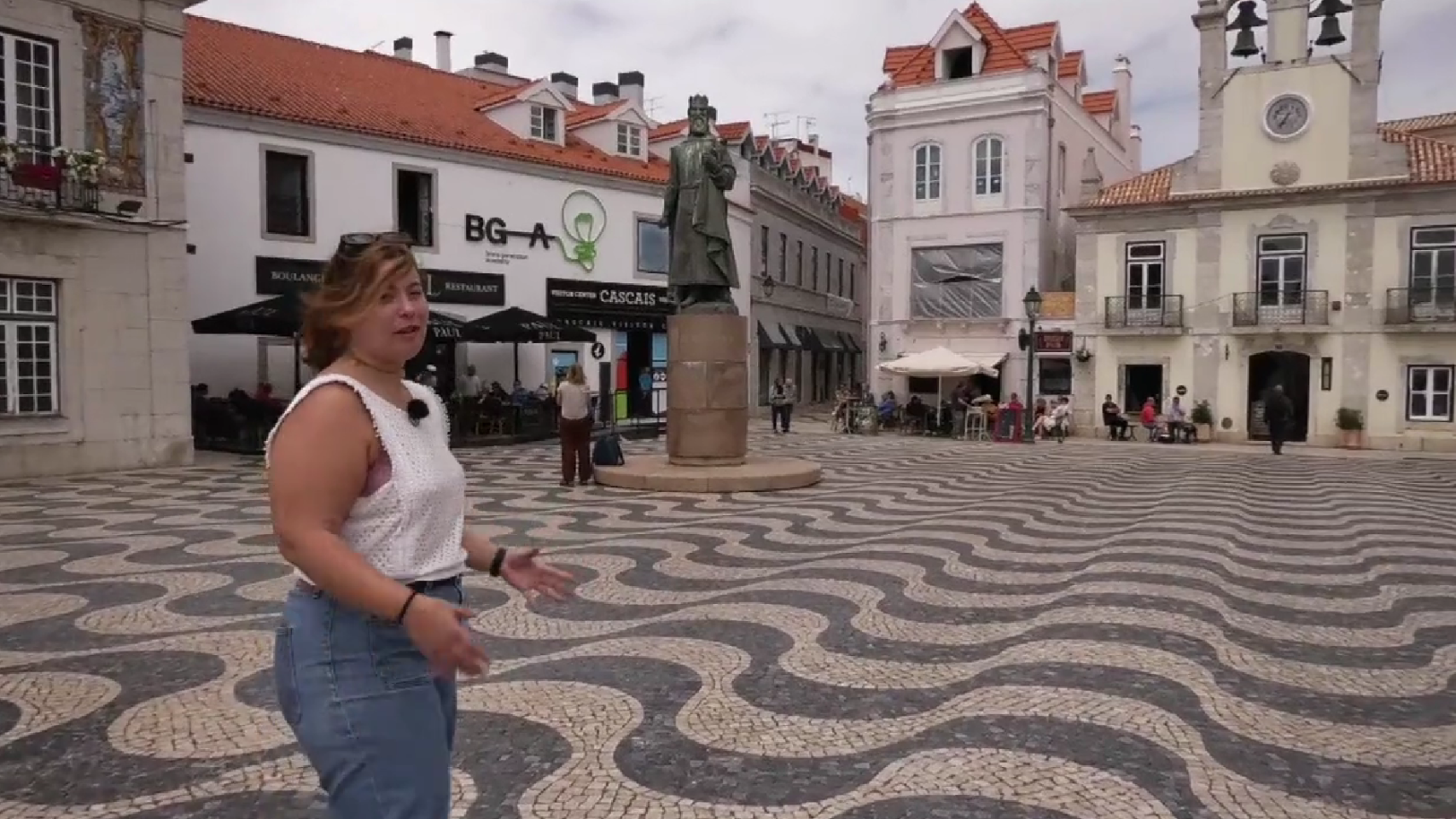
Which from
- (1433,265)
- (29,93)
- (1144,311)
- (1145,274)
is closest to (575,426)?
(29,93)

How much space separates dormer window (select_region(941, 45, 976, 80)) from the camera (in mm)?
28578

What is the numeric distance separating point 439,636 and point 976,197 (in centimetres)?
2769

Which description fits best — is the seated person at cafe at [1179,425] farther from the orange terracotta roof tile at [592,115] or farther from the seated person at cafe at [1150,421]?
the orange terracotta roof tile at [592,115]

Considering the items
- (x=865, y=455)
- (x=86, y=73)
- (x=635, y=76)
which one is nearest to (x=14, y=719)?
(x=86, y=73)

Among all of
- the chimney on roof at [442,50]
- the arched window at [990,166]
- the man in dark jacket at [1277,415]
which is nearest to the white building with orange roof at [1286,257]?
the arched window at [990,166]

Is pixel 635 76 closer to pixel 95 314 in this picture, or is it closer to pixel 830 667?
pixel 95 314

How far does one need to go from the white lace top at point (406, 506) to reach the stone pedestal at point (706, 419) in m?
9.08

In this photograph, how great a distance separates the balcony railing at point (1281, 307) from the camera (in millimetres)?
23078

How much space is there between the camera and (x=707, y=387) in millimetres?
11422

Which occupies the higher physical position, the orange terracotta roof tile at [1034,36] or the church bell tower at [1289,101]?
the orange terracotta roof tile at [1034,36]

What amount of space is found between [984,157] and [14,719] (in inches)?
1058

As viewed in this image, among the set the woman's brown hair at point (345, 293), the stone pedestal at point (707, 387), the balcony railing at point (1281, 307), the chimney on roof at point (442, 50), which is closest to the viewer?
the woman's brown hair at point (345, 293)

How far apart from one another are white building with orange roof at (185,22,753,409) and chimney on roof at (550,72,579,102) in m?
3.82

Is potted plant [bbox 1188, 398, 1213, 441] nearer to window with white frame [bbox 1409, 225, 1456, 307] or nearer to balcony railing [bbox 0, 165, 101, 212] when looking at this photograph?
window with white frame [bbox 1409, 225, 1456, 307]
